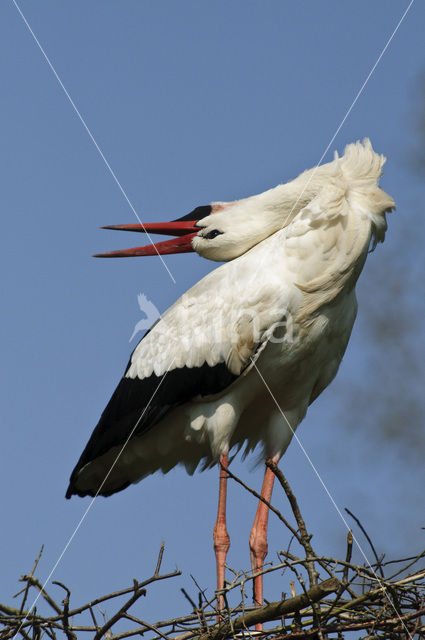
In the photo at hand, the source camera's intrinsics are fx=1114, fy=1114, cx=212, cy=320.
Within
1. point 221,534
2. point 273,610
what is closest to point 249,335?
point 221,534

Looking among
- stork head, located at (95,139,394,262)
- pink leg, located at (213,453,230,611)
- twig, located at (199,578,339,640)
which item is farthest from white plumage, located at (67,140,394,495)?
twig, located at (199,578,339,640)

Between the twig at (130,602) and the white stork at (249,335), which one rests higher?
the white stork at (249,335)

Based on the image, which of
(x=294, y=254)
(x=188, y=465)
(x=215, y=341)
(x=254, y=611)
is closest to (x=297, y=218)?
(x=294, y=254)

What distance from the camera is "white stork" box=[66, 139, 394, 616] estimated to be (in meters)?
5.10

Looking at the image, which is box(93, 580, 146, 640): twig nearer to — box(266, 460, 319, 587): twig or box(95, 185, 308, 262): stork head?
box(266, 460, 319, 587): twig

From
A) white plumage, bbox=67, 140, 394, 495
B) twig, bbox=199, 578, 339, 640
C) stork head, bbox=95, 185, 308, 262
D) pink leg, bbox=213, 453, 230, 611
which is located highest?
stork head, bbox=95, 185, 308, 262

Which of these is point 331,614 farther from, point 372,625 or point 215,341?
point 215,341

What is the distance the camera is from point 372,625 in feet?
13.3

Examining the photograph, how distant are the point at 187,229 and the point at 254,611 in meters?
2.42

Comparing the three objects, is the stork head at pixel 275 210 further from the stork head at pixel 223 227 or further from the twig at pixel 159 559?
the twig at pixel 159 559

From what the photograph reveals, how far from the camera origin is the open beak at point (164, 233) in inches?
235

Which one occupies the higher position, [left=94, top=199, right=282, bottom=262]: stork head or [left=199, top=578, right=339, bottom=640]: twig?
[left=94, top=199, right=282, bottom=262]: stork head

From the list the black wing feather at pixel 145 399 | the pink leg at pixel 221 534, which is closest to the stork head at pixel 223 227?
the black wing feather at pixel 145 399

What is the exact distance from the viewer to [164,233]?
19.9ft
